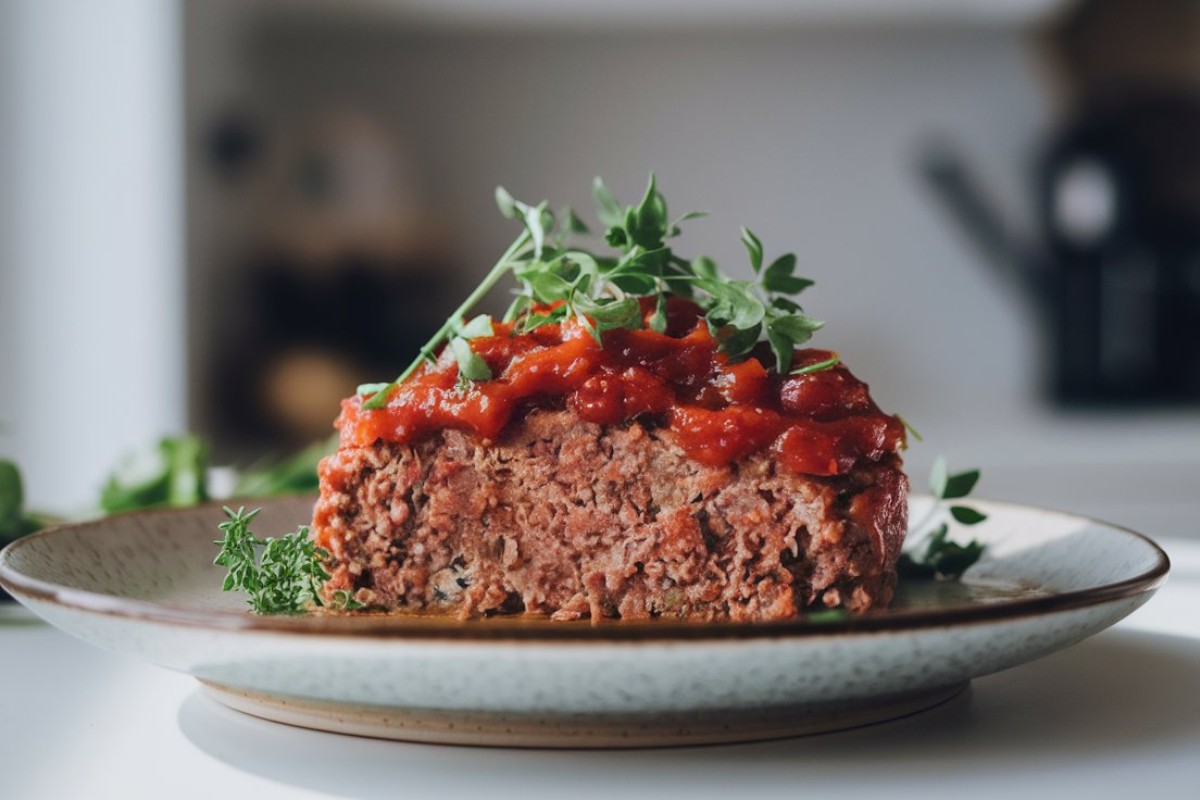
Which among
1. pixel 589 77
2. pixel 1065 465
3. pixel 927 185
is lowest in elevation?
pixel 1065 465

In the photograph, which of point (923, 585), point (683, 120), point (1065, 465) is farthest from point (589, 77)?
point (923, 585)

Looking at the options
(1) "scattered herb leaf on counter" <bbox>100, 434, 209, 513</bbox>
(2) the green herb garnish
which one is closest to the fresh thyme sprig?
(2) the green herb garnish

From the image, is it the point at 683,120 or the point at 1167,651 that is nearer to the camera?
the point at 1167,651

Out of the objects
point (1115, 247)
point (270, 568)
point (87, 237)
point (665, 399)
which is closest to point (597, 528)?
point (665, 399)

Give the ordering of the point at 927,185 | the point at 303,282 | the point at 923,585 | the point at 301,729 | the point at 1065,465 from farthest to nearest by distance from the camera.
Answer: the point at 927,185, the point at 303,282, the point at 1065,465, the point at 923,585, the point at 301,729

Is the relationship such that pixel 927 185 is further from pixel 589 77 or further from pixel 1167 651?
pixel 1167 651

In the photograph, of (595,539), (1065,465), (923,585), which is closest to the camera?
(595,539)

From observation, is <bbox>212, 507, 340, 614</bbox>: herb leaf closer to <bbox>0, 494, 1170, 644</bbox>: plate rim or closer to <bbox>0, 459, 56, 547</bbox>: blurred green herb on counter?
<bbox>0, 494, 1170, 644</bbox>: plate rim
